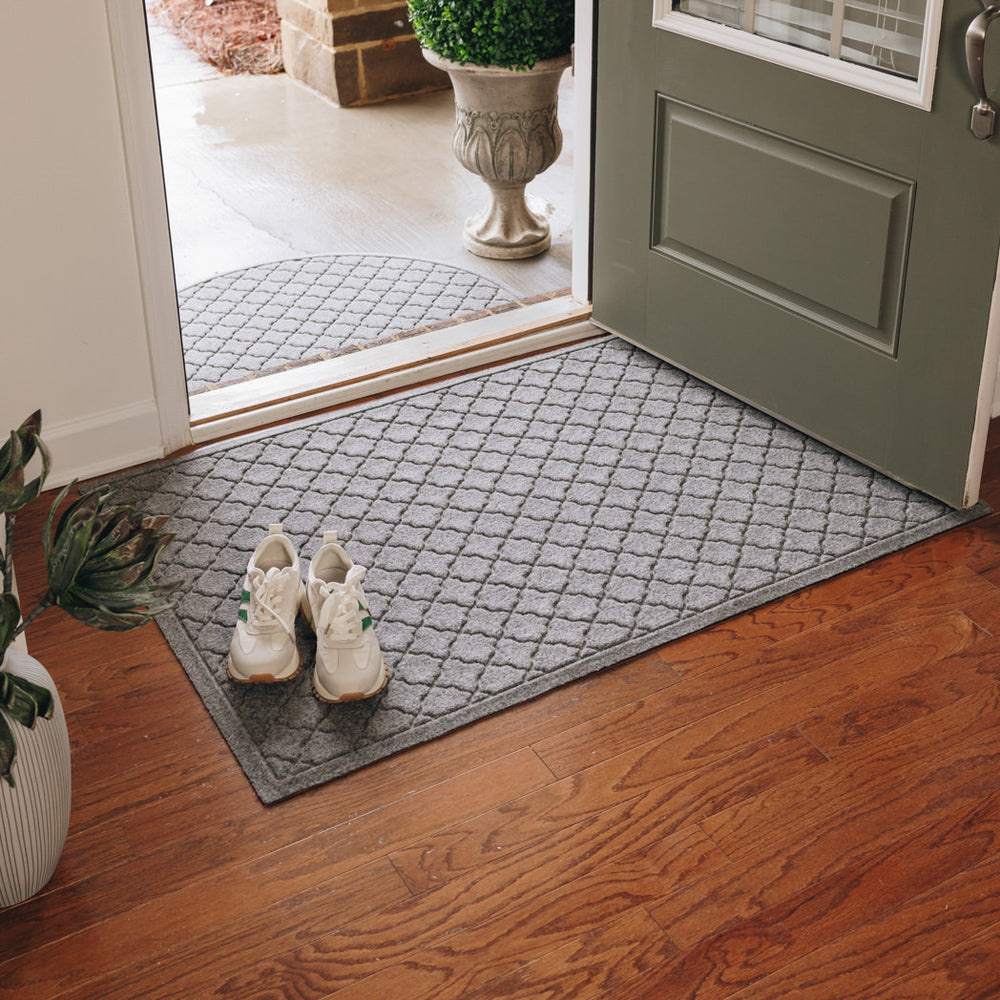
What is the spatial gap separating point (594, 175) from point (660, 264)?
0.98 feet

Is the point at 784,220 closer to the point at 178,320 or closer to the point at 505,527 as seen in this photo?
the point at 505,527

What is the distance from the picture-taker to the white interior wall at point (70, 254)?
2326 mm

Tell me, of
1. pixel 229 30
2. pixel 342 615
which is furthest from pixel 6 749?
pixel 229 30

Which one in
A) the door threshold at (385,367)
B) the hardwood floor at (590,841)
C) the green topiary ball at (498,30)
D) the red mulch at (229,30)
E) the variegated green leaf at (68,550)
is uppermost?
the green topiary ball at (498,30)

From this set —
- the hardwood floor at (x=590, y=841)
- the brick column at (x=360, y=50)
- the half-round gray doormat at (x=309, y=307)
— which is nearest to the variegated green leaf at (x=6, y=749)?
the hardwood floor at (x=590, y=841)

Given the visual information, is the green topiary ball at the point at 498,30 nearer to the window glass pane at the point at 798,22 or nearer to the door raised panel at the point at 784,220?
the door raised panel at the point at 784,220

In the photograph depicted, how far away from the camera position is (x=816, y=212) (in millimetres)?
2531

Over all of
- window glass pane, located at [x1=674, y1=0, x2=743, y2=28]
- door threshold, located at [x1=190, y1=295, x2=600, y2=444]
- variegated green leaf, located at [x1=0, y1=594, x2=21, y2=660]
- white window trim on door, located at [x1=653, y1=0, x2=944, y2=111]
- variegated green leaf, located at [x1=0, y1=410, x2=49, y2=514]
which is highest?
window glass pane, located at [x1=674, y1=0, x2=743, y2=28]

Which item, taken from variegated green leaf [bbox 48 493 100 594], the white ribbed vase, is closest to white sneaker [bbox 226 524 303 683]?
the white ribbed vase

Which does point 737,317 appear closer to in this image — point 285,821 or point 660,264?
point 660,264

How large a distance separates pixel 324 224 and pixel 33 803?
2441mm

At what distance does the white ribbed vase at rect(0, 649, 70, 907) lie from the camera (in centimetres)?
164

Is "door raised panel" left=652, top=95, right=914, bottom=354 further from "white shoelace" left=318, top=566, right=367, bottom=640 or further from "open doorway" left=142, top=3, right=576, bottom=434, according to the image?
"white shoelace" left=318, top=566, right=367, bottom=640

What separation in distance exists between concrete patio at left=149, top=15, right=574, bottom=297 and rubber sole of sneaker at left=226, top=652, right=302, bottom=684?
1536 millimetres
